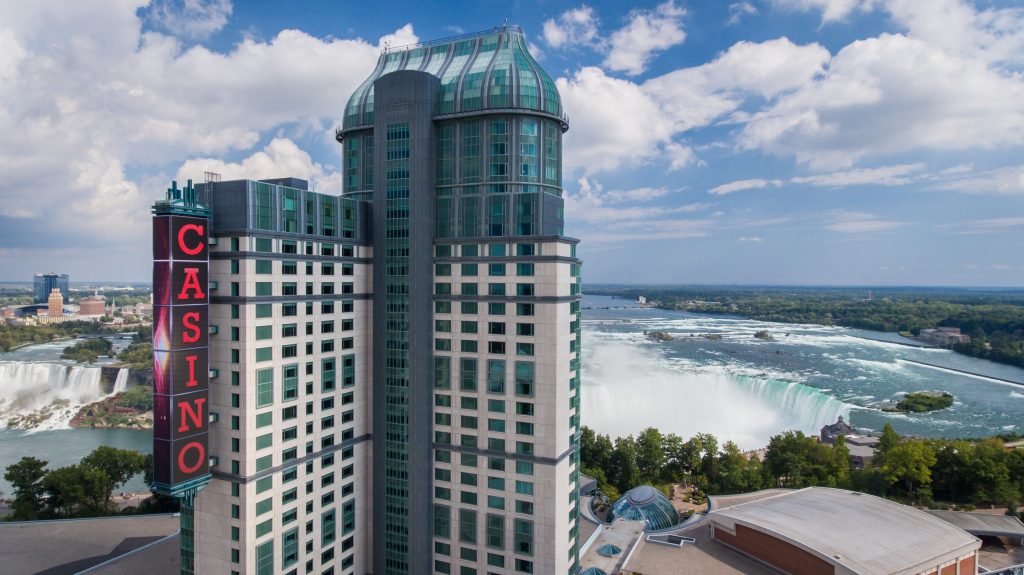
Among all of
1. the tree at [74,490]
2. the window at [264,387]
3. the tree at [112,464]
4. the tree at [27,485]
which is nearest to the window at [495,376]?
the window at [264,387]

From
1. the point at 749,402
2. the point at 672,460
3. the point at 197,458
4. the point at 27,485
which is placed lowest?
the point at 749,402

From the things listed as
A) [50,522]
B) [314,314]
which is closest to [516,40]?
[314,314]

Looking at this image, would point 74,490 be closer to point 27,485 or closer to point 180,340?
point 27,485

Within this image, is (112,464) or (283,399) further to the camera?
(112,464)

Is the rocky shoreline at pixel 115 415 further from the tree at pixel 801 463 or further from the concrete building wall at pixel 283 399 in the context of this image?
the tree at pixel 801 463

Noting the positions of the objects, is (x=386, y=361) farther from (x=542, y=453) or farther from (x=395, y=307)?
(x=542, y=453)

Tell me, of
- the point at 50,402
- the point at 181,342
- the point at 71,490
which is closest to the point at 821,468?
the point at 181,342
